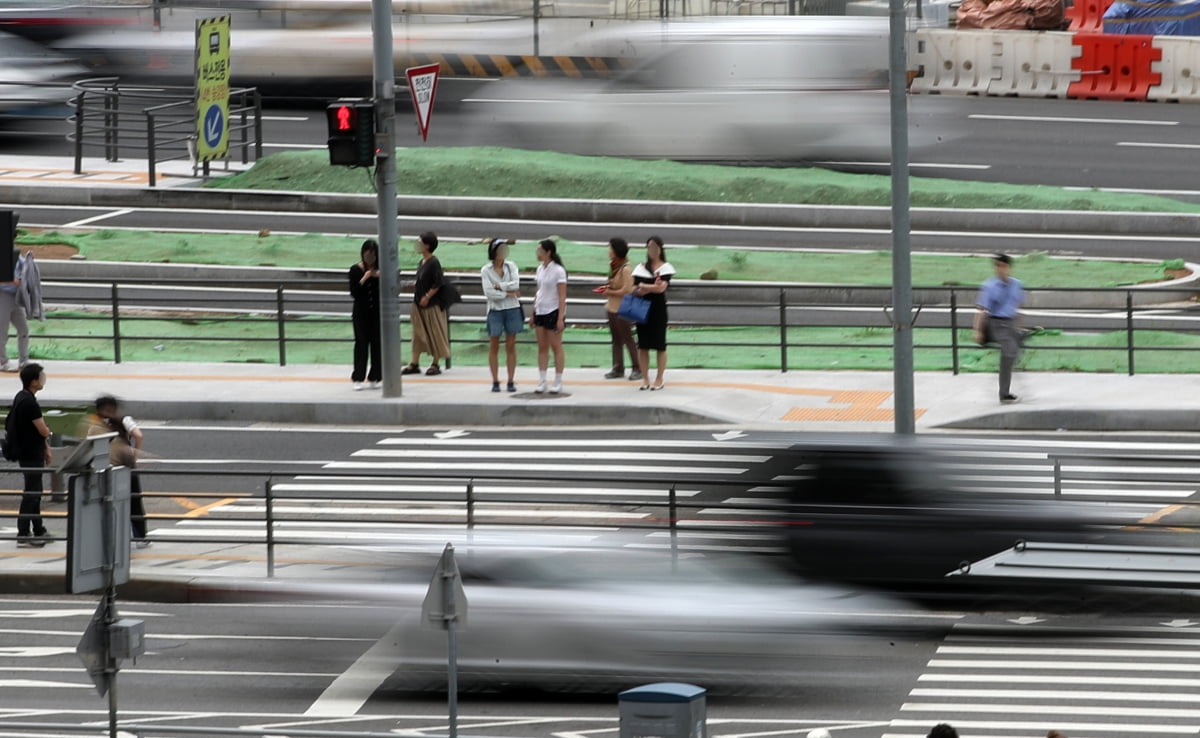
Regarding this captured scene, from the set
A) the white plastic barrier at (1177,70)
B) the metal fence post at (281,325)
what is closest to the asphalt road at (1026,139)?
the white plastic barrier at (1177,70)

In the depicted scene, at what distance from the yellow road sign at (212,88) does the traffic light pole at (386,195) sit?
36.4 ft

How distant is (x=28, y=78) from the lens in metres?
38.8

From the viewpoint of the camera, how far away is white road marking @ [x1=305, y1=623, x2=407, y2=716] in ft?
42.3

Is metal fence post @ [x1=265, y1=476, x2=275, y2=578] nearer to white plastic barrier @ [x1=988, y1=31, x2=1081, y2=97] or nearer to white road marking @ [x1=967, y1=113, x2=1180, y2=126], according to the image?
white road marking @ [x1=967, y1=113, x2=1180, y2=126]

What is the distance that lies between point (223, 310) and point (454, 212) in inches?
241

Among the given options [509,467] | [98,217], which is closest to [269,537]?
[509,467]

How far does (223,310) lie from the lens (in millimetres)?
27484

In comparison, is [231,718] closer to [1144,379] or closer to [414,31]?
[1144,379]

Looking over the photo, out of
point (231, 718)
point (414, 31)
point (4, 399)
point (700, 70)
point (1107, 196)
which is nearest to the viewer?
point (231, 718)

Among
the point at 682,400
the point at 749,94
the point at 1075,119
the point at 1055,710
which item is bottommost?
the point at 1055,710

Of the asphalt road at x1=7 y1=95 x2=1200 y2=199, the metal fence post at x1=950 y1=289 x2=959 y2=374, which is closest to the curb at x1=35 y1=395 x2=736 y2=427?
the metal fence post at x1=950 y1=289 x2=959 y2=374

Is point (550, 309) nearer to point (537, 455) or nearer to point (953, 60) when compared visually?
point (537, 455)

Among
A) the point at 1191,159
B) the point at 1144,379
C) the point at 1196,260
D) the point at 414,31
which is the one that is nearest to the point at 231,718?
the point at 1144,379

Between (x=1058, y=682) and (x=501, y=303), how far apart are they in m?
10.5
